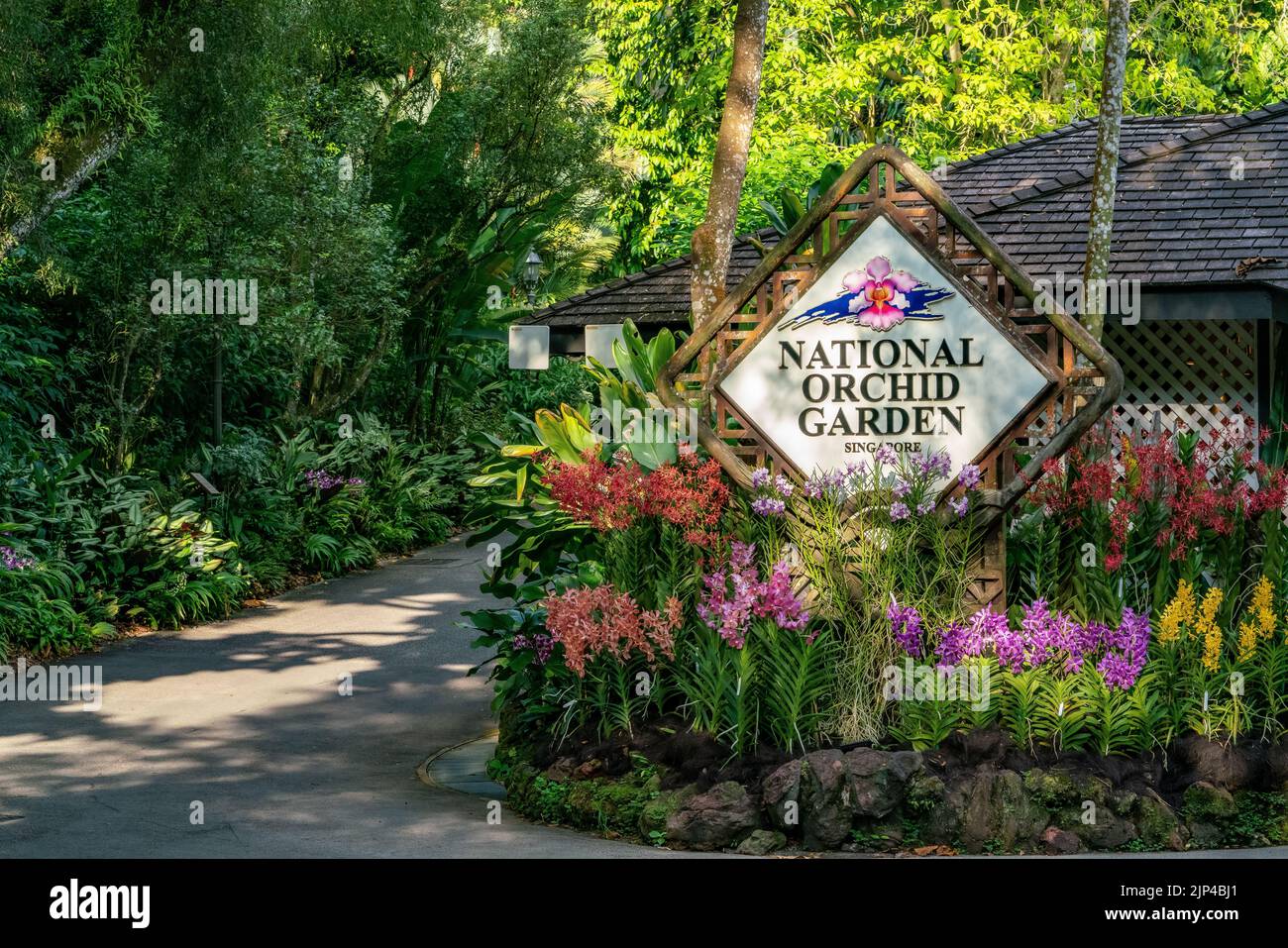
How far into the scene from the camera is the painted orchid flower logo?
9211 mm

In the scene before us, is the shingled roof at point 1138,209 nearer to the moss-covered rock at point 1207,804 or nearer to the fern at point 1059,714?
the fern at point 1059,714

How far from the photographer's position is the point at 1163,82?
27.3 metres

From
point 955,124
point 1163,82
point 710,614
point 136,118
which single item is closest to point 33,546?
point 136,118

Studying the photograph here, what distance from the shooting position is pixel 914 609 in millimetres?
8664

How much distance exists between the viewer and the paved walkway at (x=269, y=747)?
27.4 feet

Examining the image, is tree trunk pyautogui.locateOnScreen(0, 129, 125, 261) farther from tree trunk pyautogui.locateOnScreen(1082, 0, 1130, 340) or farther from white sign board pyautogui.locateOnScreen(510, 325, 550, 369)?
tree trunk pyautogui.locateOnScreen(1082, 0, 1130, 340)

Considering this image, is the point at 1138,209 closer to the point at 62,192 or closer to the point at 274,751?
the point at 274,751

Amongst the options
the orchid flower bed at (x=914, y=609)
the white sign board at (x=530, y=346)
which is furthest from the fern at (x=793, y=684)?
the white sign board at (x=530, y=346)

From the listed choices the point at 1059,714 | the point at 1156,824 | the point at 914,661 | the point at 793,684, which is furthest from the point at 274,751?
the point at 1156,824

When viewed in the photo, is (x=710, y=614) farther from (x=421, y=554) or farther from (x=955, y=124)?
(x=955, y=124)

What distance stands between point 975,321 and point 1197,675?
233 cm

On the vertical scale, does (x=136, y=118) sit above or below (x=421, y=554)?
above

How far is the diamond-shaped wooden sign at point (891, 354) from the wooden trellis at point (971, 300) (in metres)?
0.01

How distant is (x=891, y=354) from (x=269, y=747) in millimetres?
5102
